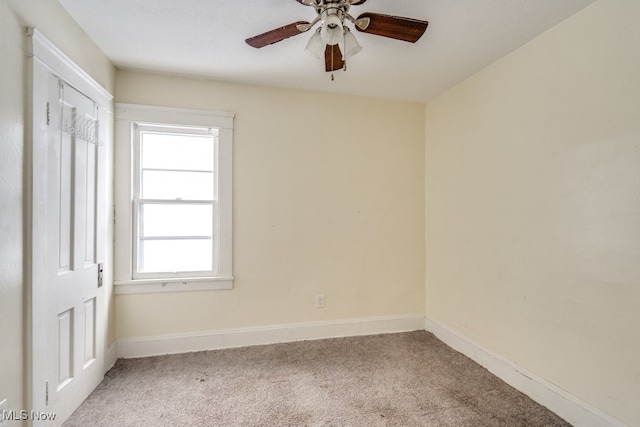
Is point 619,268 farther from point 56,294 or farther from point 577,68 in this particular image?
point 56,294

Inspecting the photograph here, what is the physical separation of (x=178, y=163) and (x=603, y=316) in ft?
10.5

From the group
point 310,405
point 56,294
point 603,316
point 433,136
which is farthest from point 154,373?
point 433,136

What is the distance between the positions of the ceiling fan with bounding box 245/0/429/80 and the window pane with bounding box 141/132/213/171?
1291 millimetres

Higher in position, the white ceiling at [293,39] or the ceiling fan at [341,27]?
the white ceiling at [293,39]

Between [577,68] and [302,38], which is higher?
[302,38]

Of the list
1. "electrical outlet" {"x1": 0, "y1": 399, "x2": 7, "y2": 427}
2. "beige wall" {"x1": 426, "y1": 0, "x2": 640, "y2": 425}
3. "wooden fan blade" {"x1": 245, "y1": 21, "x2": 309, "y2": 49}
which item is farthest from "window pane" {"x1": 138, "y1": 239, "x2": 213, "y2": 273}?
"beige wall" {"x1": 426, "y1": 0, "x2": 640, "y2": 425}

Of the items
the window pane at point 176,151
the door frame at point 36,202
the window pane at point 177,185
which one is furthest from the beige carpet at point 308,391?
the window pane at point 176,151

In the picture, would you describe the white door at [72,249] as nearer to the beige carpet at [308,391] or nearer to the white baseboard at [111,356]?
the white baseboard at [111,356]

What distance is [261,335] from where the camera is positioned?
2.67m

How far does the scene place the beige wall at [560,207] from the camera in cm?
148

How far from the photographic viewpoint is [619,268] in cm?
150

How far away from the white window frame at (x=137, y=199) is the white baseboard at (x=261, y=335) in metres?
0.43

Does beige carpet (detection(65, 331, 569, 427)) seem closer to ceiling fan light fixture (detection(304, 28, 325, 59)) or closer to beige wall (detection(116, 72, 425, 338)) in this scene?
beige wall (detection(116, 72, 425, 338))

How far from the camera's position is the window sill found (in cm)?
239
